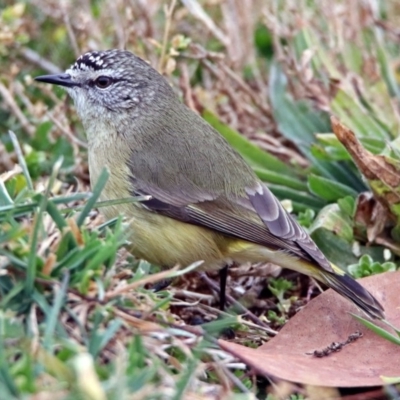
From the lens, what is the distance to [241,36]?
6.26m

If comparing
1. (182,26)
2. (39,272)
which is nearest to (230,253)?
(39,272)

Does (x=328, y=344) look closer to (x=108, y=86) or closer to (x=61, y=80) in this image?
(x=108, y=86)

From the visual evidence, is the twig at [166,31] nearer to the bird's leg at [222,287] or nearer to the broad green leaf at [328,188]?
the broad green leaf at [328,188]

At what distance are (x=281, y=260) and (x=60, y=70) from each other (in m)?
3.01

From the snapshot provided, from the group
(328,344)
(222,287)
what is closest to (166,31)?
(222,287)

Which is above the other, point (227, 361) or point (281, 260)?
point (227, 361)

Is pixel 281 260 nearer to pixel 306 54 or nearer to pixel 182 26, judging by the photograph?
pixel 306 54

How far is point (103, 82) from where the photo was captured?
171 inches

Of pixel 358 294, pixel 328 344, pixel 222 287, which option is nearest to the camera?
A: pixel 328 344

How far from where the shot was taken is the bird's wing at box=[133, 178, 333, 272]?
375 centimetres

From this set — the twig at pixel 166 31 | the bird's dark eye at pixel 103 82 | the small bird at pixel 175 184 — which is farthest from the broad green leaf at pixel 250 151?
the bird's dark eye at pixel 103 82

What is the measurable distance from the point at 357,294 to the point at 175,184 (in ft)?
3.38

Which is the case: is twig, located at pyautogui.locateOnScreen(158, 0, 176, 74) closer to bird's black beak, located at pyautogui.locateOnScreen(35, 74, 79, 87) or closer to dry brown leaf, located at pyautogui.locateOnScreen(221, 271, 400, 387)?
A: bird's black beak, located at pyautogui.locateOnScreen(35, 74, 79, 87)

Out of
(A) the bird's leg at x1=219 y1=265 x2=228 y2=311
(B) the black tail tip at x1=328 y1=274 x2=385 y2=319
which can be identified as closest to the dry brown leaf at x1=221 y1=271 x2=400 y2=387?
(B) the black tail tip at x1=328 y1=274 x2=385 y2=319
